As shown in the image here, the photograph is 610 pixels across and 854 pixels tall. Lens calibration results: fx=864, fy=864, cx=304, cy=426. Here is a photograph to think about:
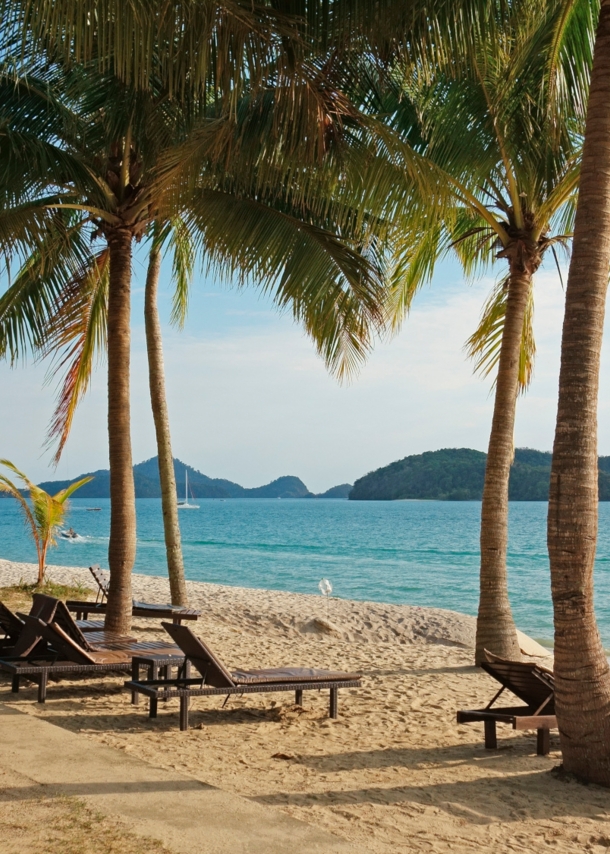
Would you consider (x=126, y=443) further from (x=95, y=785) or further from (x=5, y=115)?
(x=95, y=785)

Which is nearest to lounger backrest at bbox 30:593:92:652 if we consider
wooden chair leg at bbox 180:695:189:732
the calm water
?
wooden chair leg at bbox 180:695:189:732

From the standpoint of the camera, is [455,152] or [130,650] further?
[455,152]

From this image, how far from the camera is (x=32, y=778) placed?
4.36 metres

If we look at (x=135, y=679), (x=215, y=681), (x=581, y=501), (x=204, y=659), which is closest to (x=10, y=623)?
(x=135, y=679)

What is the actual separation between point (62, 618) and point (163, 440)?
5.55 metres

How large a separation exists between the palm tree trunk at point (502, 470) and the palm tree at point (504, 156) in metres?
0.01

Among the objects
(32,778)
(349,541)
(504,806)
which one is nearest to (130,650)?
(32,778)

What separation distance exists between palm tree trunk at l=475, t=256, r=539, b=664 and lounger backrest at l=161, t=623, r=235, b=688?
3.85 metres

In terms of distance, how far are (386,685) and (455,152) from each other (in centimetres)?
525

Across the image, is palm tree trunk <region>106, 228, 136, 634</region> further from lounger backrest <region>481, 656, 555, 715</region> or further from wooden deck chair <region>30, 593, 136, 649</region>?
lounger backrest <region>481, 656, 555, 715</region>

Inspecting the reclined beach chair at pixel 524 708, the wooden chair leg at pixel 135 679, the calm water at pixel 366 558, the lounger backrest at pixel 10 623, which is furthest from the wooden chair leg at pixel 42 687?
the calm water at pixel 366 558

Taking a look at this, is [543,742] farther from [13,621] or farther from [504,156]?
[504,156]

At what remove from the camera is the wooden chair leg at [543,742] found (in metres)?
5.65

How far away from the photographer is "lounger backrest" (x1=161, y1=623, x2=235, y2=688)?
6098 millimetres
